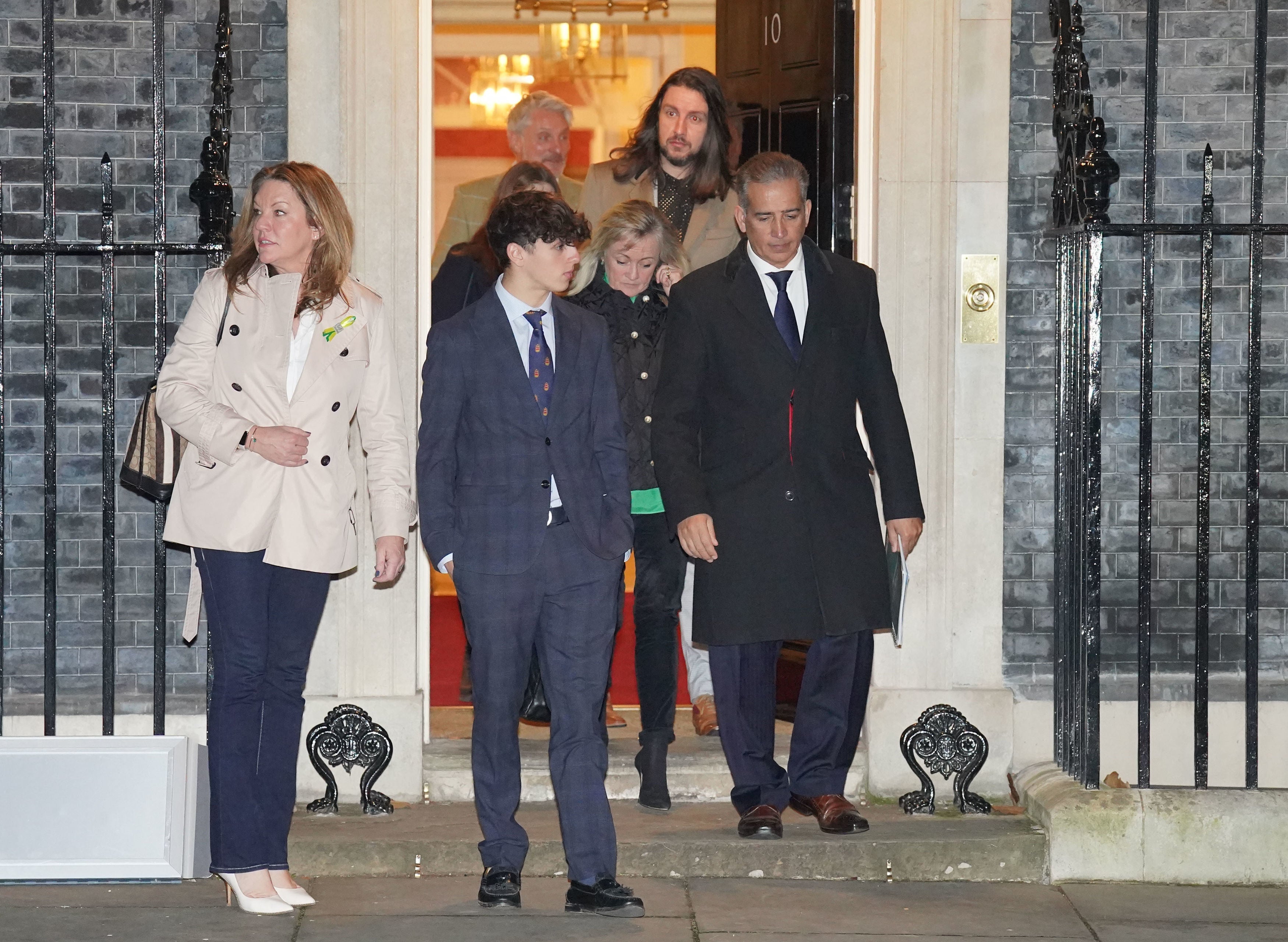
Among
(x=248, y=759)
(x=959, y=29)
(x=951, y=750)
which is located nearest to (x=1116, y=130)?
(x=959, y=29)

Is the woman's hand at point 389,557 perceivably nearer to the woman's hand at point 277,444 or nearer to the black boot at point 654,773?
the woman's hand at point 277,444

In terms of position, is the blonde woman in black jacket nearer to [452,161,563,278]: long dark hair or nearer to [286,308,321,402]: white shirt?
[452,161,563,278]: long dark hair

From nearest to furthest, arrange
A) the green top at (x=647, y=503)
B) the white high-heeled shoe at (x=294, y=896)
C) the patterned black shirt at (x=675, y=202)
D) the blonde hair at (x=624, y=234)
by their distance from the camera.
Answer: the white high-heeled shoe at (x=294, y=896), the blonde hair at (x=624, y=234), the green top at (x=647, y=503), the patterned black shirt at (x=675, y=202)

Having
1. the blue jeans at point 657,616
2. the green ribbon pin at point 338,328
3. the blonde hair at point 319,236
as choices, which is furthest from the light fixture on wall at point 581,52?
the green ribbon pin at point 338,328

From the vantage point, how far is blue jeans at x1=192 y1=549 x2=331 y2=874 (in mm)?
4352

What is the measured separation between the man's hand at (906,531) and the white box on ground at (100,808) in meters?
2.16

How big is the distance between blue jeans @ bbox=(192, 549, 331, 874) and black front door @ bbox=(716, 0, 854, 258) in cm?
247

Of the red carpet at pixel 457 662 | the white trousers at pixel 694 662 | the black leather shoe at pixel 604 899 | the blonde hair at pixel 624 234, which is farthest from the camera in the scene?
the red carpet at pixel 457 662

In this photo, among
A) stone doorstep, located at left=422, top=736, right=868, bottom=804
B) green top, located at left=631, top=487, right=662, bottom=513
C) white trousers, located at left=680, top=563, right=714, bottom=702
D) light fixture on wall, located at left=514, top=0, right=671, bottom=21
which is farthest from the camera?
light fixture on wall, located at left=514, top=0, right=671, bottom=21

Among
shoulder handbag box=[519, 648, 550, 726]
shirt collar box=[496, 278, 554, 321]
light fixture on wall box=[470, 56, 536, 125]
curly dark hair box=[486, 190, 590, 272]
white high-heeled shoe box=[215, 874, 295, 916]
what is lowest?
white high-heeled shoe box=[215, 874, 295, 916]

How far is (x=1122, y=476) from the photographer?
5.55 m

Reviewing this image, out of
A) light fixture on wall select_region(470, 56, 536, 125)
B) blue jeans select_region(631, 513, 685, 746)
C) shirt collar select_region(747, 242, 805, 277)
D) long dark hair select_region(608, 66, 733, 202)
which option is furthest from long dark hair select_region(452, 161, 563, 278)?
light fixture on wall select_region(470, 56, 536, 125)

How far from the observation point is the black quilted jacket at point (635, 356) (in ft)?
17.0

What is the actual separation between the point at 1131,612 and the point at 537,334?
2.40m
